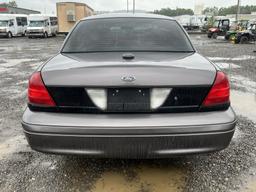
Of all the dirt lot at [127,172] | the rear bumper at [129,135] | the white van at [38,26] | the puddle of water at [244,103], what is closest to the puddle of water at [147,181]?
the dirt lot at [127,172]

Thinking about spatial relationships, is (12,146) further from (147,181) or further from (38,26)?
(38,26)

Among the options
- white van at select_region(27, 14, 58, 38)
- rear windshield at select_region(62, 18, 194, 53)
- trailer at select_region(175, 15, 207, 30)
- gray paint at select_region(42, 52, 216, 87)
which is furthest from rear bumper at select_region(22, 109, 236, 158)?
trailer at select_region(175, 15, 207, 30)

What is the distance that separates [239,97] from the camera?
632 centimetres

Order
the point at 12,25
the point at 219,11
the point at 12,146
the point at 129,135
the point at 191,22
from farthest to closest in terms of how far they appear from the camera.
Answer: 1. the point at 219,11
2. the point at 191,22
3. the point at 12,25
4. the point at 12,146
5. the point at 129,135

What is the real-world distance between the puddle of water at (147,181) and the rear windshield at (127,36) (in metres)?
1.31

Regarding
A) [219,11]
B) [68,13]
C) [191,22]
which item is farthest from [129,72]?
[219,11]

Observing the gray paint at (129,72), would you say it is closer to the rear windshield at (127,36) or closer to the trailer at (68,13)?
the rear windshield at (127,36)

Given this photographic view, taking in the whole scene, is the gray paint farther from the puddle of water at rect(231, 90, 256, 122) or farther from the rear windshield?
the puddle of water at rect(231, 90, 256, 122)

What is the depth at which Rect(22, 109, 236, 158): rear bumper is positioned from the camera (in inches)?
93.4

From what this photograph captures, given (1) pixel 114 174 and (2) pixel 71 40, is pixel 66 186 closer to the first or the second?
(1) pixel 114 174

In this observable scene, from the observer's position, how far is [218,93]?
2555 millimetres

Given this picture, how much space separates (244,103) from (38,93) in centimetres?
453

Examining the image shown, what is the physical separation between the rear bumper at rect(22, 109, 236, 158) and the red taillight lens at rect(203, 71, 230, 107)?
101 mm

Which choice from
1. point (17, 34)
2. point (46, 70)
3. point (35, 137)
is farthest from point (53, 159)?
point (17, 34)
